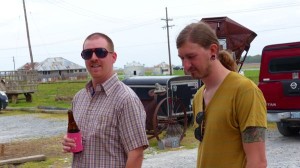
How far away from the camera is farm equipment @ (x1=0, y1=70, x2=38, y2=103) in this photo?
2850 cm

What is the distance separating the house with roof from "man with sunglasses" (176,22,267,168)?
3787 inches

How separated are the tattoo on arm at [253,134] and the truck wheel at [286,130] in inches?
339

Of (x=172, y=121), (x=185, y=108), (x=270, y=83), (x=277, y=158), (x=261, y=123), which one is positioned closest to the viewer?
(x=261, y=123)

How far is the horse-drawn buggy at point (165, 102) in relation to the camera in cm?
1094

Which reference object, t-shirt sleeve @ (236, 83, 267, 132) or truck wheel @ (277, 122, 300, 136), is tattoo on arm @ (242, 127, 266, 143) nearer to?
t-shirt sleeve @ (236, 83, 267, 132)

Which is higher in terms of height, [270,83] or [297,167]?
[270,83]

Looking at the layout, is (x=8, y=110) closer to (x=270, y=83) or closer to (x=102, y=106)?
(x=270, y=83)

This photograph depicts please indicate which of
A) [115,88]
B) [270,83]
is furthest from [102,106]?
[270,83]

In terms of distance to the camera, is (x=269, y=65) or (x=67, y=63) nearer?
(x=269, y=65)

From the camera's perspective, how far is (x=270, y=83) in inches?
404

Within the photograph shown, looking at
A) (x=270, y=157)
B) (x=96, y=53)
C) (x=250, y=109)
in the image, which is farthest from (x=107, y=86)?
(x=270, y=157)

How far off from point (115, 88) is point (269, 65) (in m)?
8.22

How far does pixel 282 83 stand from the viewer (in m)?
10.0

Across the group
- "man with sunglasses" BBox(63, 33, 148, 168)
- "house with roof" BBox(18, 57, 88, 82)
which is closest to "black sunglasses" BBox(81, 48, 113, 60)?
"man with sunglasses" BBox(63, 33, 148, 168)
